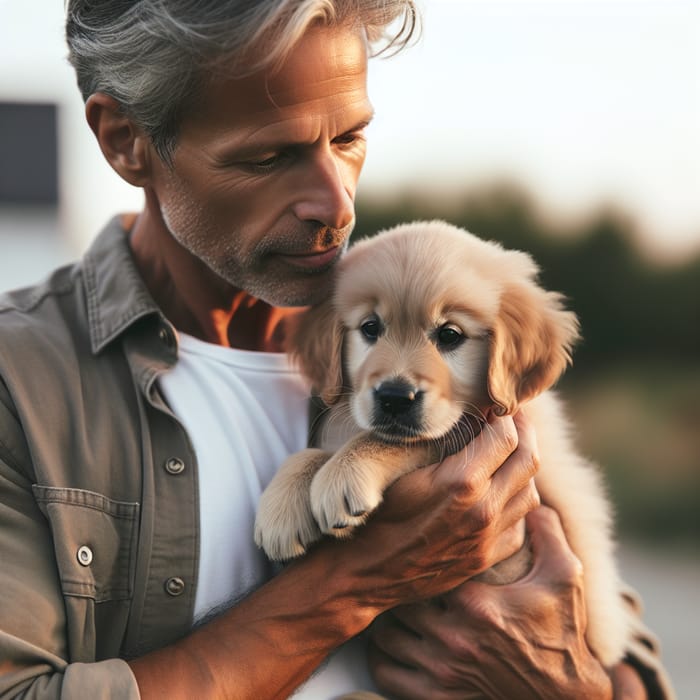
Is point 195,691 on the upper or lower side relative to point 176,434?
lower

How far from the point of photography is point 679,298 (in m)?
13.9

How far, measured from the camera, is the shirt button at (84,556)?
83.7 inches

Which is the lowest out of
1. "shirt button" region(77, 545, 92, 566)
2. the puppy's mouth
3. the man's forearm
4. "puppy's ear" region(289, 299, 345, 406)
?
the man's forearm

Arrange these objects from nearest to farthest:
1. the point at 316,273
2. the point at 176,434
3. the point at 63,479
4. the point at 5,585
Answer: the point at 5,585 < the point at 63,479 < the point at 176,434 < the point at 316,273

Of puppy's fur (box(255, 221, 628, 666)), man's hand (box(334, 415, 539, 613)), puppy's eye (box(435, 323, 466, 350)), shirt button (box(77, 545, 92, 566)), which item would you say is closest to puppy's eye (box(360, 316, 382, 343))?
puppy's fur (box(255, 221, 628, 666))

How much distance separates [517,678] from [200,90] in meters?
1.59

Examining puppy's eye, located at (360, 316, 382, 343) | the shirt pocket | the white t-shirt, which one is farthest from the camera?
puppy's eye, located at (360, 316, 382, 343)

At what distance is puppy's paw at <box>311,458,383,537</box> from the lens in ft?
7.35

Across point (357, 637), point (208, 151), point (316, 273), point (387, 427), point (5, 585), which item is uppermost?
point (208, 151)

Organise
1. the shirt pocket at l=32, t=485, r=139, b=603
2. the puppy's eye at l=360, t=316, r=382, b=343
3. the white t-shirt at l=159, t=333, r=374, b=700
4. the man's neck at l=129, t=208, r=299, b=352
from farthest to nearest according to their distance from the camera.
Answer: the man's neck at l=129, t=208, r=299, b=352 → the puppy's eye at l=360, t=316, r=382, b=343 → the white t-shirt at l=159, t=333, r=374, b=700 → the shirt pocket at l=32, t=485, r=139, b=603

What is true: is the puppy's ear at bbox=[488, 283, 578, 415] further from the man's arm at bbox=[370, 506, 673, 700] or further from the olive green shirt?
the olive green shirt

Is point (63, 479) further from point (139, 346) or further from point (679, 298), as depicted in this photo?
point (679, 298)

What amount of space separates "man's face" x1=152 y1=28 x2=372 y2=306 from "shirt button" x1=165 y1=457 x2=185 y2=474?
47 cm

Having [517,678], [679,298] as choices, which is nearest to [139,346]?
[517,678]
